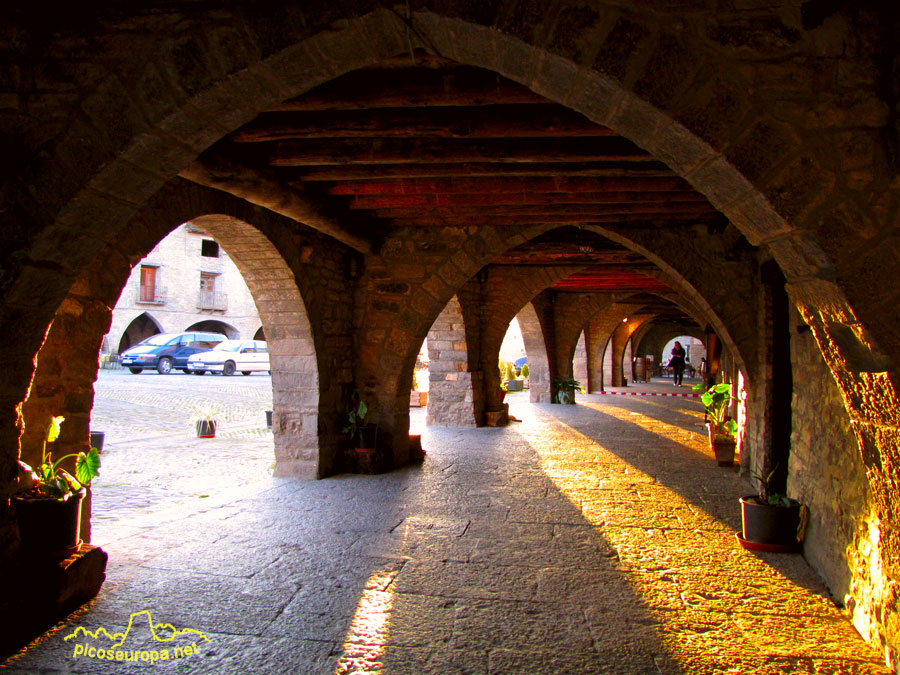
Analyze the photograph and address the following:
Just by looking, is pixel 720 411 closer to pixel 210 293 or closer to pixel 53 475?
pixel 53 475

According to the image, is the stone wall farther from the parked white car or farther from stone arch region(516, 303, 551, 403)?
the parked white car

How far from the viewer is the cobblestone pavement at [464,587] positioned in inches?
86.3

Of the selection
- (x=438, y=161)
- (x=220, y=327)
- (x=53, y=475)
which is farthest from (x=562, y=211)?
(x=220, y=327)

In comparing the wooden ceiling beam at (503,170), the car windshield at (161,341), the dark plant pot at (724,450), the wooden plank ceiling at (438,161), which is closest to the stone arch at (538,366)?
the dark plant pot at (724,450)

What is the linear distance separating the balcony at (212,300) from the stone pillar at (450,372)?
61.4 ft

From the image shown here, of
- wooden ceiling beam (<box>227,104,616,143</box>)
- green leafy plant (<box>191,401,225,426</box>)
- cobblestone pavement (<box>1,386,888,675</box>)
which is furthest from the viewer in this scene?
green leafy plant (<box>191,401,225,426</box>)

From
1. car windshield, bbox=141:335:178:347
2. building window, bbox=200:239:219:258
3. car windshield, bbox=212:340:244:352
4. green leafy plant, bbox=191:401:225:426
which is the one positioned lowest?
green leafy plant, bbox=191:401:225:426

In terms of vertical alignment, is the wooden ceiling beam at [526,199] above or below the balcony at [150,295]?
below

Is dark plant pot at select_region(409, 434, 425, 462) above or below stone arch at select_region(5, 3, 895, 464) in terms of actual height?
below

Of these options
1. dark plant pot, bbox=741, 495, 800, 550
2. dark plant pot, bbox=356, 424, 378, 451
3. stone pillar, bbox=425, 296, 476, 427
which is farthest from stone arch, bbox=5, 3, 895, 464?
stone pillar, bbox=425, 296, 476, 427

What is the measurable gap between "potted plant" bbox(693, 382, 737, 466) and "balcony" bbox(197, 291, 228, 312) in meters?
22.0

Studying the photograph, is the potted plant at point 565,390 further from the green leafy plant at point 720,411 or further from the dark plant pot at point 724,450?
the dark plant pot at point 724,450

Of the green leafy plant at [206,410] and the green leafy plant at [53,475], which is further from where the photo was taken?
the green leafy plant at [206,410]

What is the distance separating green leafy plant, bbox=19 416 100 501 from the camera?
2.44 metres
